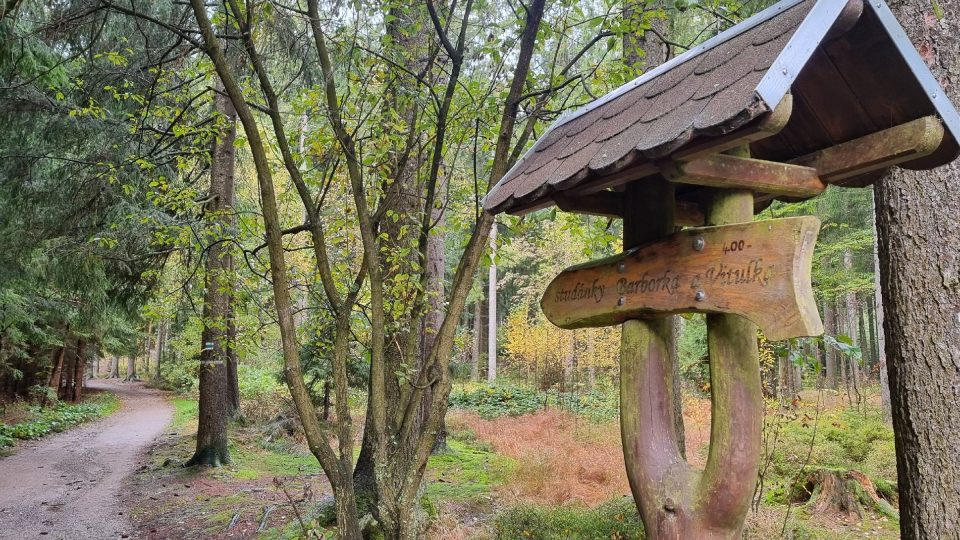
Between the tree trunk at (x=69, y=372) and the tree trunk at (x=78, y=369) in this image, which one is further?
the tree trunk at (x=78, y=369)

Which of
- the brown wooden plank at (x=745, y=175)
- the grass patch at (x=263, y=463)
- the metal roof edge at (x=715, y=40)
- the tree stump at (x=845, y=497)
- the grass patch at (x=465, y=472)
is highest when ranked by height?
the metal roof edge at (x=715, y=40)

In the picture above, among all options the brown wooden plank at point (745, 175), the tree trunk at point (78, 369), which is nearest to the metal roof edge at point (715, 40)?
the brown wooden plank at point (745, 175)

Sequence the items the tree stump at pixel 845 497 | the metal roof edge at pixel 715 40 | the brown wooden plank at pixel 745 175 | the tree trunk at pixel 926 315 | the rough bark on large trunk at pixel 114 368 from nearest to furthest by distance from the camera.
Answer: the brown wooden plank at pixel 745 175
the metal roof edge at pixel 715 40
the tree trunk at pixel 926 315
the tree stump at pixel 845 497
the rough bark on large trunk at pixel 114 368

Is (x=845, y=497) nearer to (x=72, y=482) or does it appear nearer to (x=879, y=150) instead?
(x=879, y=150)

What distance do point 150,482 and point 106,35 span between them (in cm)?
650

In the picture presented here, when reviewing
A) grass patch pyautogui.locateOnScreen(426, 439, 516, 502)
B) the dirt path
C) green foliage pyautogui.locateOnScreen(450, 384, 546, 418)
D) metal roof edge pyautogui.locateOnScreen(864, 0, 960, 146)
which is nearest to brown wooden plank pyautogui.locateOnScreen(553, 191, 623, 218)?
metal roof edge pyautogui.locateOnScreen(864, 0, 960, 146)

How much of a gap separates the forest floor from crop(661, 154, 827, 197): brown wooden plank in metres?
2.61

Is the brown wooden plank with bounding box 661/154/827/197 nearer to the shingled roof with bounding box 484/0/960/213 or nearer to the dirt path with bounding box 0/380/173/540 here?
the shingled roof with bounding box 484/0/960/213

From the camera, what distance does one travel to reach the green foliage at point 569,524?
17.3 ft

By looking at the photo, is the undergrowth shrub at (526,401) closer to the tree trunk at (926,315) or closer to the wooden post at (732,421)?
the tree trunk at (926,315)

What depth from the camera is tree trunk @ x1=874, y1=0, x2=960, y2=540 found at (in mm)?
3107

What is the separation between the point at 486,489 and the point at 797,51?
23.9 ft

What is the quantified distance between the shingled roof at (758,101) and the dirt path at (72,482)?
696 centimetres

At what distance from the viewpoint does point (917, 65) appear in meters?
1.73
